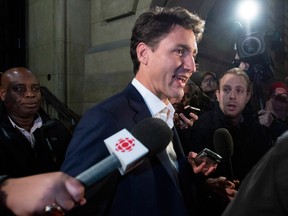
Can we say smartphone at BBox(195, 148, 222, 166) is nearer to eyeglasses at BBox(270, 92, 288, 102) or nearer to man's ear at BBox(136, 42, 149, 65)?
man's ear at BBox(136, 42, 149, 65)

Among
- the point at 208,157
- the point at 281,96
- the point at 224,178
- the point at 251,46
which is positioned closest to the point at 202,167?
the point at 208,157

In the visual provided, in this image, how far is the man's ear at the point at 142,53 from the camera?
5.97 ft

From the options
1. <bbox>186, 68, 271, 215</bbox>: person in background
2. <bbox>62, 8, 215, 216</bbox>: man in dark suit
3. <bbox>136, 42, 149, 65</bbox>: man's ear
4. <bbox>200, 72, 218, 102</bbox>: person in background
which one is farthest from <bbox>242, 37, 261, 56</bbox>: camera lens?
<bbox>136, 42, 149, 65</bbox>: man's ear

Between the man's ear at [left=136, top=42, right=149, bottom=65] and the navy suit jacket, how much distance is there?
15.3 inches

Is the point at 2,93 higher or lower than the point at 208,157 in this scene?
higher

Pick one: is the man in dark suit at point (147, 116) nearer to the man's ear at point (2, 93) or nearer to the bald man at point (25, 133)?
the bald man at point (25, 133)

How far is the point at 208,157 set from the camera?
1606 mm

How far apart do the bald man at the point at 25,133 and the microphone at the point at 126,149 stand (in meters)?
1.54

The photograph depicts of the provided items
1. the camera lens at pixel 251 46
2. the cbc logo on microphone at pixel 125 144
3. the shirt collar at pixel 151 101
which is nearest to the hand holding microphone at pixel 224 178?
the shirt collar at pixel 151 101

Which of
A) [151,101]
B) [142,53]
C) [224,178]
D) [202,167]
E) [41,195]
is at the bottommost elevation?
[224,178]

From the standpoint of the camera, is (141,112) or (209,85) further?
(209,85)

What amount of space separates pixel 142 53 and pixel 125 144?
1.04m

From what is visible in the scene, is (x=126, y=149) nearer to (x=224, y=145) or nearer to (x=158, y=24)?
(x=158, y=24)

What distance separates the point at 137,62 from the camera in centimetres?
189
